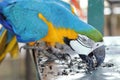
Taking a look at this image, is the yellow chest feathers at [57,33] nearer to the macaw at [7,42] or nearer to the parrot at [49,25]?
the parrot at [49,25]

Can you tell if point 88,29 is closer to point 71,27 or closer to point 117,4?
point 71,27

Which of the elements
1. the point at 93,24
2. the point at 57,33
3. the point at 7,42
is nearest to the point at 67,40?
the point at 57,33

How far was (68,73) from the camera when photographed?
0.91 metres

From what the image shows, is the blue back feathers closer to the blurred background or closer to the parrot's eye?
the parrot's eye

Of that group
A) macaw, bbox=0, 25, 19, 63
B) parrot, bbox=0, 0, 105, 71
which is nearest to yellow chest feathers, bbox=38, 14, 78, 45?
parrot, bbox=0, 0, 105, 71

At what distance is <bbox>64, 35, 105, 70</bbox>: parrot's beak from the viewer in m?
0.88

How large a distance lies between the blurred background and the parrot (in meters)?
0.25

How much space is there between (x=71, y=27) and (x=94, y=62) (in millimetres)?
129

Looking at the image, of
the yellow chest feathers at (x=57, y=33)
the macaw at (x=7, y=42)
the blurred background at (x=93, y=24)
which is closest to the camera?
the yellow chest feathers at (x=57, y=33)

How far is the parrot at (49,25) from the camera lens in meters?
0.88

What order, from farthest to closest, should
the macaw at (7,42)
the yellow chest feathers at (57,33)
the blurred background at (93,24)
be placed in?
the blurred background at (93,24), the macaw at (7,42), the yellow chest feathers at (57,33)

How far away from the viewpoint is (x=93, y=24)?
1.33 m

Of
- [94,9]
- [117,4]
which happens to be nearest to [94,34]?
[94,9]

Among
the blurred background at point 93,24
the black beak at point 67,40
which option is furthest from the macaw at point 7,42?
the black beak at point 67,40
